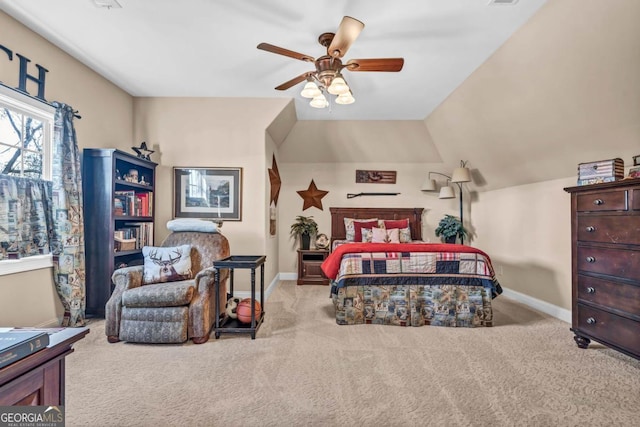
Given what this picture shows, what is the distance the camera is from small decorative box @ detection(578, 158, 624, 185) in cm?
247

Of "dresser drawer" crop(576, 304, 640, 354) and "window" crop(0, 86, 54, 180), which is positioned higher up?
"window" crop(0, 86, 54, 180)

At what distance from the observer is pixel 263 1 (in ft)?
7.79

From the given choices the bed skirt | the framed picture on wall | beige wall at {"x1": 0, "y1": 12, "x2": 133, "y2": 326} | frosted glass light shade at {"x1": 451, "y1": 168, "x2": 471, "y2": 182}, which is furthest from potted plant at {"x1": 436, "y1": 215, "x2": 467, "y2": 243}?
beige wall at {"x1": 0, "y1": 12, "x2": 133, "y2": 326}

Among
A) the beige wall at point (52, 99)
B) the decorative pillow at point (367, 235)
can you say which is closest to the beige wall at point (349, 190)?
the decorative pillow at point (367, 235)

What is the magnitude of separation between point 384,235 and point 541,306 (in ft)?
7.25

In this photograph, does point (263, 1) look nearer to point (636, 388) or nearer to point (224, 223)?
point (224, 223)

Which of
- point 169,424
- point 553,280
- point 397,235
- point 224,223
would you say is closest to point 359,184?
point 397,235

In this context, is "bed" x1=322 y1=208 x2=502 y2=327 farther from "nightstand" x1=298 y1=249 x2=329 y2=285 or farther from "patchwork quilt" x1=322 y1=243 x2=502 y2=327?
"nightstand" x1=298 y1=249 x2=329 y2=285

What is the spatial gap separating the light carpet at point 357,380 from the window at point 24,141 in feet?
2.87

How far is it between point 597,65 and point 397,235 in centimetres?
322

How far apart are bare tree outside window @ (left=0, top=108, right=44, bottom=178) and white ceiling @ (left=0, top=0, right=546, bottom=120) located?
80cm

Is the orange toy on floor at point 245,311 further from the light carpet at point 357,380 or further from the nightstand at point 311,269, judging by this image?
the nightstand at point 311,269

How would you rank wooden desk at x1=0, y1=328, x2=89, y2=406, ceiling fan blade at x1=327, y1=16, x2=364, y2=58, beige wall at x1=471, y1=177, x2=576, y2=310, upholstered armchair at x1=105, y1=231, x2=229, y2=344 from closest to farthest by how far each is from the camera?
wooden desk at x1=0, y1=328, x2=89, y2=406
ceiling fan blade at x1=327, y1=16, x2=364, y2=58
upholstered armchair at x1=105, y1=231, x2=229, y2=344
beige wall at x1=471, y1=177, x2=576, y2=310

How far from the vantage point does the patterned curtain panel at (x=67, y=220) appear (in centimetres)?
301
